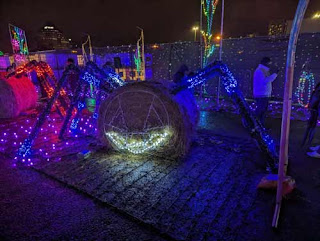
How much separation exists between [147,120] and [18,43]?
45.5 feet

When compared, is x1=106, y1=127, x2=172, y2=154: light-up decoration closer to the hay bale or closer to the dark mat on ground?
the dark mat on ground

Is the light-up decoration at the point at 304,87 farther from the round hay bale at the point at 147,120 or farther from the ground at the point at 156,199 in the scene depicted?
the round hay bale at the point at 147,120

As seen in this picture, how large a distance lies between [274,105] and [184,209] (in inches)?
330

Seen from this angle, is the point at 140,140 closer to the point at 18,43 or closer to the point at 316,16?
the point at 18,43

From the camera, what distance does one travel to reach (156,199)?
3.35 m

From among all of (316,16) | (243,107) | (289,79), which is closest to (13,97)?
(243,107)

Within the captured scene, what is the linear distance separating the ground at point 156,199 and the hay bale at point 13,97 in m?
4.86

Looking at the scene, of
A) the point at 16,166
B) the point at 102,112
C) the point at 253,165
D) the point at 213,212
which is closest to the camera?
the point at 213,212

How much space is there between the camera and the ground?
8.98ft

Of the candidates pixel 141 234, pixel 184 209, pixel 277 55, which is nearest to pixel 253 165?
pixel 184 209

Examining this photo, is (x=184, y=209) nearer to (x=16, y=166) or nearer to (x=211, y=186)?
(x=211, y=186)

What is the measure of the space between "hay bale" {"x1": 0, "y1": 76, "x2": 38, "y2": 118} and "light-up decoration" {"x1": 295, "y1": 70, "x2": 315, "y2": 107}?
11970 mm

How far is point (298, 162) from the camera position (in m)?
4.49

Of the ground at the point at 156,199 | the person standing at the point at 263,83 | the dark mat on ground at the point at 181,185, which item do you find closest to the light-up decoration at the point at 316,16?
the person standing at the point at 263,83
